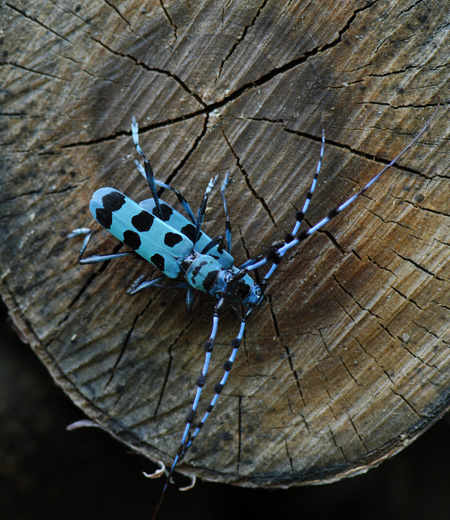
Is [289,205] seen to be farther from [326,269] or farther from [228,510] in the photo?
[228,510]

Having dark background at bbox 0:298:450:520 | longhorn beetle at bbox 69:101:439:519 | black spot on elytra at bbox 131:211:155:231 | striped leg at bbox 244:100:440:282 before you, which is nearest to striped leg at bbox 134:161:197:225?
longhorn beetle at bbox 69:101:439:519

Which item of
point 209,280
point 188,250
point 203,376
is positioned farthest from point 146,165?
point 203,376

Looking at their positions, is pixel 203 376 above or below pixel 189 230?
below

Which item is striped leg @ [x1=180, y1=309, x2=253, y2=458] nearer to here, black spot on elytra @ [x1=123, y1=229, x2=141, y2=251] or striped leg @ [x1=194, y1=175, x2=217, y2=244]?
striped leg @ [x1=194, y1=175, x2=217, y2=244]

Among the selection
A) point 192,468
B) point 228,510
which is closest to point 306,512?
point 228,510

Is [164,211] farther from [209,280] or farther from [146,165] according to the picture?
[209,280]

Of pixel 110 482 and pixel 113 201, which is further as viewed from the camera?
pixel 110 482

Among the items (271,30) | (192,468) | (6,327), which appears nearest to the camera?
(271,30)
